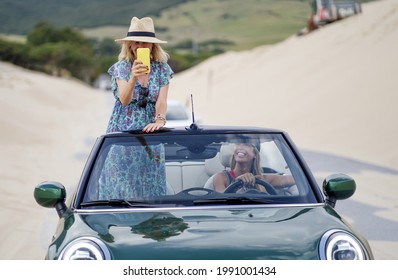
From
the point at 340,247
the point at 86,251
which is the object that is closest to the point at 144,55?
the point at 86,251

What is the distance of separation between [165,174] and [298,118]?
32438mm

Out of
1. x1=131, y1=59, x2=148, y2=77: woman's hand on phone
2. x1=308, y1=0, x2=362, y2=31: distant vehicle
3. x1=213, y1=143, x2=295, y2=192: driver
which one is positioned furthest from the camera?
x1=308, y1=0, x2=362, y2=31: distant vehicle

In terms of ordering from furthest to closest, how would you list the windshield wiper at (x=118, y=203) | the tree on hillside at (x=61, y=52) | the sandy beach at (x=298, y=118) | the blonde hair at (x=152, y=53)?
1. the tree on hillside at (x=61, y=52)
2. the sandy beach at (x=298, y=118)
3. the blonde hair at (x=152, y=53)
4. the windshield wiper at (x=118, y=203)

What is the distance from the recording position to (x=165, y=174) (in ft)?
20.0

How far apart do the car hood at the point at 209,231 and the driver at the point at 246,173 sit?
1.56ft

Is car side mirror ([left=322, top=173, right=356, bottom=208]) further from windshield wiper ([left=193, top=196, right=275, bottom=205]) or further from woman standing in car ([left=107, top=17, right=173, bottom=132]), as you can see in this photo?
woman standing in car ([left=107, top=17, right=173, bottom=132])

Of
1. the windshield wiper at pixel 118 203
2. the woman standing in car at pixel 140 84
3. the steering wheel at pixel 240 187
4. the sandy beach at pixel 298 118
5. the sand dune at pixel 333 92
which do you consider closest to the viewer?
the windshield wiper at pixel 118 203

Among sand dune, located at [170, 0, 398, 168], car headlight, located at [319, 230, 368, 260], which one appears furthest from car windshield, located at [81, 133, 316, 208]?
sand dune, located at [170, 0, 398, 168]

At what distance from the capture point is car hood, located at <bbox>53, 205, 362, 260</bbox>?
4840 millimetres

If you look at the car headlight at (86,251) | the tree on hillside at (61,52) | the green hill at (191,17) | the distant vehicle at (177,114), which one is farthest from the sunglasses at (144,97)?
the tree on hillside at (61,52)

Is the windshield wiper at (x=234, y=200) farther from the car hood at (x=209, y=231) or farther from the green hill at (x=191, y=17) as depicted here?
the green hill at (x=191, y=17)

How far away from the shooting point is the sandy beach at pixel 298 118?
12379mm

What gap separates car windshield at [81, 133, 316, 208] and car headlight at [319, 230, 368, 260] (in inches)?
28.3
